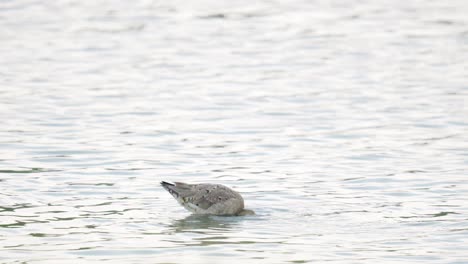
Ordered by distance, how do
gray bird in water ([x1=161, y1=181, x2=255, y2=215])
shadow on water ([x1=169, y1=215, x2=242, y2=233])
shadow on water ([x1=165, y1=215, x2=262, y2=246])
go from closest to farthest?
shadow on water ([x1=165, y1=215, x2=262, y2=246]) < shadow on water ([x1=169, y1=215, x2=242, y2=233]) < gray bird in water ([x1=161, y1=181, x2=255, y2=215])

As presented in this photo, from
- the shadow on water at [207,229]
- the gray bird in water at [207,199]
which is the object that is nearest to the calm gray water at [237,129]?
the shadow on water at [207,229]

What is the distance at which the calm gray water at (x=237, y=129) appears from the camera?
11125 mm

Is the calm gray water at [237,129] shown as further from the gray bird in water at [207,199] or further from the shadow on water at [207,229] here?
the gray bird in water at [207,199]

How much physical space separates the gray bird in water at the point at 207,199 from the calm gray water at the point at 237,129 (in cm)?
15

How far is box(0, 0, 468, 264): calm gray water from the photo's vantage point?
11.1m

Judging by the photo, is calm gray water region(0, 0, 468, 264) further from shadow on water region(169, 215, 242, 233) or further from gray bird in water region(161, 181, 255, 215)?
gray bird in water region(161, 181, 255, 215)

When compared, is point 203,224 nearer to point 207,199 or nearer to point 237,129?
point 207,199

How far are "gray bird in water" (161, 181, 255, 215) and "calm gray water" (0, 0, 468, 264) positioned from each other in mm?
152

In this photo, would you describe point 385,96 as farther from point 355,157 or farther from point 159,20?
point 159,20

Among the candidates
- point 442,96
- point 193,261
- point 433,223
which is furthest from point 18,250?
point 442,96

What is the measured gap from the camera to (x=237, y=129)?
16.7m

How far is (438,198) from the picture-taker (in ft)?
41.7

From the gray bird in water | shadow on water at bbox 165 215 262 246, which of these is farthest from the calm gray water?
the gray bird in water

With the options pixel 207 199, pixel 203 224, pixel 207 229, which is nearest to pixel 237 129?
pixel 207 199
